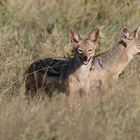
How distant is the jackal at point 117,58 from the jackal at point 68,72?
862mm

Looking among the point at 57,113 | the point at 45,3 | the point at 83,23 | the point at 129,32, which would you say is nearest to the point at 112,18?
the point at 83,23

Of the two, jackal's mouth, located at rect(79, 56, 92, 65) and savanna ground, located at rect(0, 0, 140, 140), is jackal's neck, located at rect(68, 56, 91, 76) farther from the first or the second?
savanna ground, located at rect(0, 0, 140, 140)

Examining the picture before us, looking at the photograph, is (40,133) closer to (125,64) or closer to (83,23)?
(125,64)

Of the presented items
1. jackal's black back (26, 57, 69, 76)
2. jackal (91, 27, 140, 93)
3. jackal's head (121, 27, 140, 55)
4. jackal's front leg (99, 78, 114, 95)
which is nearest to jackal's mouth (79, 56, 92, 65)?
jackal's black back (26, 57, 69, 76)

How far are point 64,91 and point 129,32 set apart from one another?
7.17 ft

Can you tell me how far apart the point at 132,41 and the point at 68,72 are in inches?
75.3

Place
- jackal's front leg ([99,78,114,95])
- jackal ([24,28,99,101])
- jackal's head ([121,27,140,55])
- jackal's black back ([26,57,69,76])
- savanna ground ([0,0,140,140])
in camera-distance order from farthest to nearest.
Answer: jackal's head ([121,27,140,55])
jackal's front leg ([99,78,114,95])
jackal's black back ([26,57,69,76])
jackal ([24,28,99,101])
savanna ground ([0,0,140,140])

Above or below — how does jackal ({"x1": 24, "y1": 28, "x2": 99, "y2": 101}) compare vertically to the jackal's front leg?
above

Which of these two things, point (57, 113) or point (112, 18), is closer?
point (57, 113)

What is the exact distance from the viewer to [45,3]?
51.3 ft

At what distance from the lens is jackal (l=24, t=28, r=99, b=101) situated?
10.2m

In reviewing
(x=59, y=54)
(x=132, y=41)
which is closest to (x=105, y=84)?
(x=132, y=41)

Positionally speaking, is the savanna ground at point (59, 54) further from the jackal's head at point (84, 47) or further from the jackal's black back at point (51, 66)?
the jackal's head at point (84, 47)

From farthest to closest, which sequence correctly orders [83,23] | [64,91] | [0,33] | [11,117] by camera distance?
[83,23] → [0,33] → [64,91] → [11,117]
